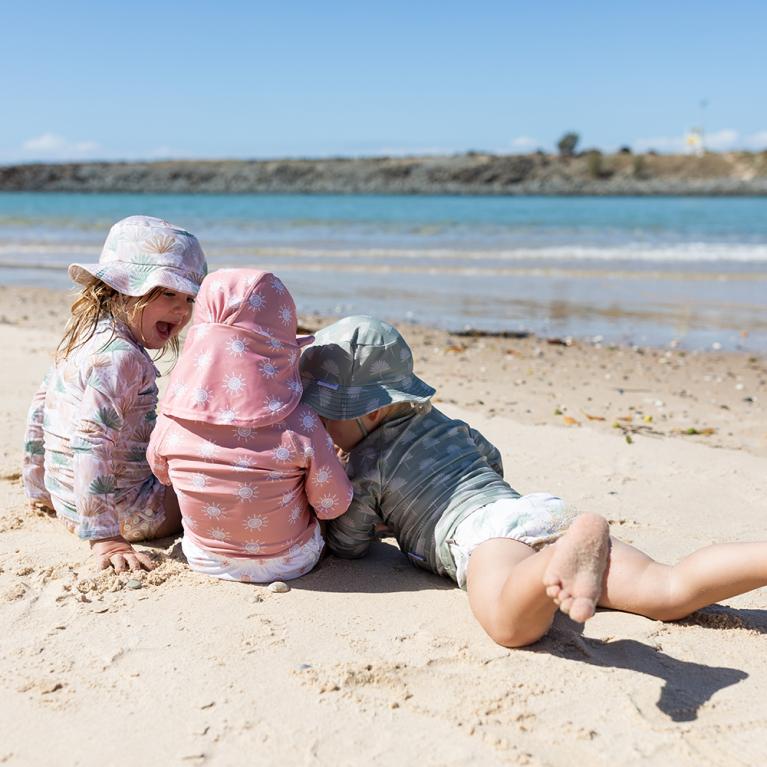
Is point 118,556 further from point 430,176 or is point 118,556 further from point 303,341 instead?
point 430,176

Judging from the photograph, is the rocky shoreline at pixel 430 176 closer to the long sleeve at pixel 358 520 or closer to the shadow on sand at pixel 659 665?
the long sleeve at pixel 358 520

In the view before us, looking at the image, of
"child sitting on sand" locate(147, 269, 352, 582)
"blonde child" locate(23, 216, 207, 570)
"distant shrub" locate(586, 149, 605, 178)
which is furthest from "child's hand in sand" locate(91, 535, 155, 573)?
"distant shrub" locate(586, 149, 605, 178)

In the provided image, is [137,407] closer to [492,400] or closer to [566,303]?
[492,400]

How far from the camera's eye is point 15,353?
645cm

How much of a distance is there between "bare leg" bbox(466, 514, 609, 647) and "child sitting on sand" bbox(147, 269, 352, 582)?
512 mm

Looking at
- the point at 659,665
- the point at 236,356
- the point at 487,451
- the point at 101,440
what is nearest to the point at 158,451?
the point at 101,440

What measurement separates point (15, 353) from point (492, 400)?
3499 millimetres

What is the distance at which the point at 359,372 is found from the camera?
2.80m

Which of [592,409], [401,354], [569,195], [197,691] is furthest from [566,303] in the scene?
[569,195]

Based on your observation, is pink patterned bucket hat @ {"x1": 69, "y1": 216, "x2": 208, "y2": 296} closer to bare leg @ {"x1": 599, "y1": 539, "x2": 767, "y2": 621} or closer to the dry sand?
the dry sand

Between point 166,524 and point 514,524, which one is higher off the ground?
point 514,524

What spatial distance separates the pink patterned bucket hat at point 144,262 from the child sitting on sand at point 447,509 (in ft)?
1.88

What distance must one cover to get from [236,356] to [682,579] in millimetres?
1452

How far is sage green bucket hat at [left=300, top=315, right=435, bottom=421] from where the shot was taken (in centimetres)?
279
